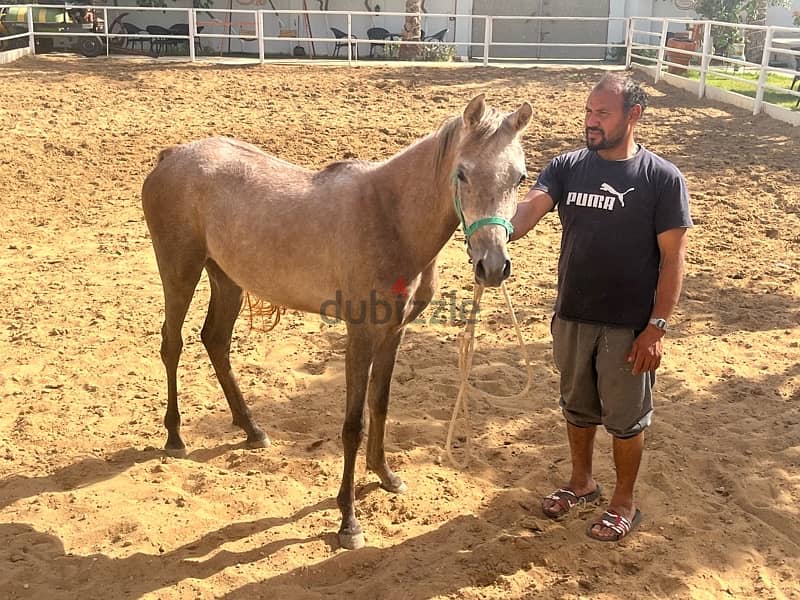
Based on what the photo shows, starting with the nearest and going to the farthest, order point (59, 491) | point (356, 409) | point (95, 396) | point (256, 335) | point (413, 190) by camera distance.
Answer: point (413, 190) < point (356, 409) < point (59, 491) < point (95, 396) < point (256, 335)

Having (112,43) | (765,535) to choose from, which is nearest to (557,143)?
(765,535)

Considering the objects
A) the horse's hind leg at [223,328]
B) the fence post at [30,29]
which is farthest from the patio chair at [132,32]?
the horse's hind leg at [223,328]

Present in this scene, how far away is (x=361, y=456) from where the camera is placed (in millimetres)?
3928

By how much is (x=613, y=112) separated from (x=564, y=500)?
1750 millimetres

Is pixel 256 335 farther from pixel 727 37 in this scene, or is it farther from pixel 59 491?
pixel 727 37

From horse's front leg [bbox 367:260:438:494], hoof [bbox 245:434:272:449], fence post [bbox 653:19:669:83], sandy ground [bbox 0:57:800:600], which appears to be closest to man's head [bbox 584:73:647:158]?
horse's front leg [bbox 367:260:438:494]

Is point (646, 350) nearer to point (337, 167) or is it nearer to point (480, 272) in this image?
point (480, 272)

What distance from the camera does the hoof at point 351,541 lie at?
3150 mm

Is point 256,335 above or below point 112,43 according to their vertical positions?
below

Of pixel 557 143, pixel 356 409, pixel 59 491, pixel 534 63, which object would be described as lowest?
pixel 59 491

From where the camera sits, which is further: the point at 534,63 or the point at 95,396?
the point at 534,63

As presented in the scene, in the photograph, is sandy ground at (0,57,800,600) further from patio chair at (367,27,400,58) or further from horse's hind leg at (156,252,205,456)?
patio chair at (367,27,400,58)

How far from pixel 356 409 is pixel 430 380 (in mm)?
1397

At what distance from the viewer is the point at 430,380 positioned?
15.1 ft
